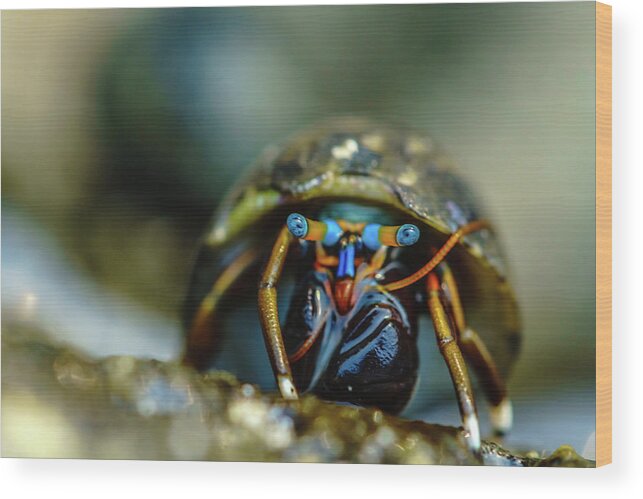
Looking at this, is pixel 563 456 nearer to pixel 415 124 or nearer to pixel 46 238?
pixel 415 124

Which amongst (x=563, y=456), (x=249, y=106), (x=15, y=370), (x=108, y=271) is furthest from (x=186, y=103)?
(x=563, y=456)

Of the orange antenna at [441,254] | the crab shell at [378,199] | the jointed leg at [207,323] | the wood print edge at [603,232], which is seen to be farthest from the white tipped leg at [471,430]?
the jointed leg at [207,323]

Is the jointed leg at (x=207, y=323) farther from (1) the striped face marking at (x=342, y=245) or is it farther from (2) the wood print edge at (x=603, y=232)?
(2) the wood print edge at (x=603, y=232)

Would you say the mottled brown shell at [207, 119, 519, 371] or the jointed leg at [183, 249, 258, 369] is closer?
the mottled brown shell at [207, 119, 519, 371]

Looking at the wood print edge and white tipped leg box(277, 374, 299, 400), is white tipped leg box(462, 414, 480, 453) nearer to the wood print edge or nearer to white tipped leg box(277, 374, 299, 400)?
the wood print edge

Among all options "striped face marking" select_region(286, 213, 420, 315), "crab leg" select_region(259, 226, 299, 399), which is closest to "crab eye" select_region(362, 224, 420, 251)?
"striped face marking" select_region(286, 213, 420, 315)

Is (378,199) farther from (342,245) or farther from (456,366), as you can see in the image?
(456,366)
